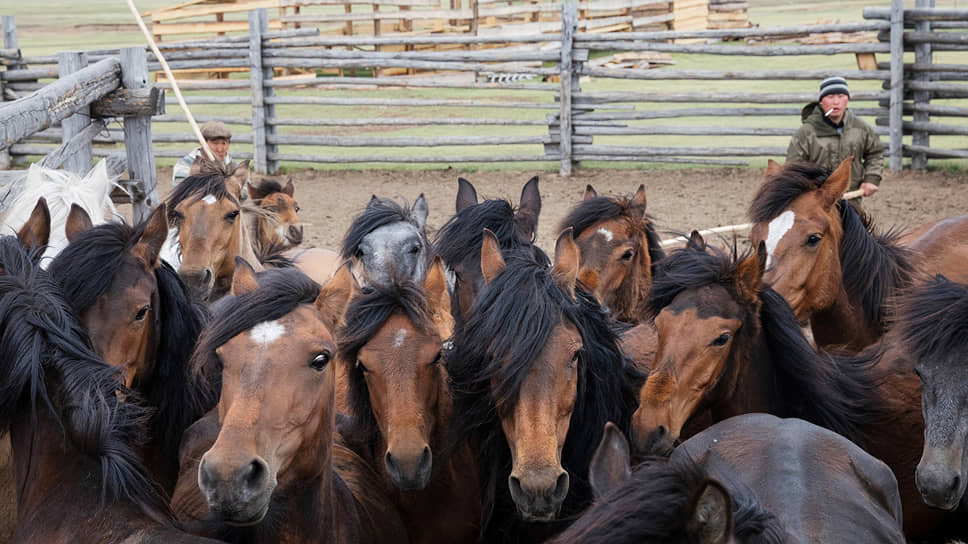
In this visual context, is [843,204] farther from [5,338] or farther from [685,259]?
[5,338]

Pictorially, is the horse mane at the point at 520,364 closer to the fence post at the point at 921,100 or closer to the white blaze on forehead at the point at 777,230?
the white blaze on forehead at the point at 777,230

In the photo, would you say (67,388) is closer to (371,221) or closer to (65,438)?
(65,438)

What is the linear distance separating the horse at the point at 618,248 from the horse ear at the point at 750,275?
4.57 ft

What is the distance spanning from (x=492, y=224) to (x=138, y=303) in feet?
5.15

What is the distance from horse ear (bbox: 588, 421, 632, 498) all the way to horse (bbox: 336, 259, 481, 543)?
3.07 ft

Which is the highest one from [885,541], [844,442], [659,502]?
[659,502]

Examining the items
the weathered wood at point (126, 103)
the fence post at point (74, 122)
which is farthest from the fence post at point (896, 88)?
the fence post at point (74, 122)

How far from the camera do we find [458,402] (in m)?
3.65

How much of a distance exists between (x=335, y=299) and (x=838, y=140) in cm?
573

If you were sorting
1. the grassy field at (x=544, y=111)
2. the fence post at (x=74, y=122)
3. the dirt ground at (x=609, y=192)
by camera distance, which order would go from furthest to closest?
the grassy field at (x=544, y=111) → the dirt ground at (x=609, y=192) → the fence post at (x=74, y=122)

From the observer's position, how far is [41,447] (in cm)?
292

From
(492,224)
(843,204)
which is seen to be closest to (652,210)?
(843,204)

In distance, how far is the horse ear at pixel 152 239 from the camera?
12.3 feet

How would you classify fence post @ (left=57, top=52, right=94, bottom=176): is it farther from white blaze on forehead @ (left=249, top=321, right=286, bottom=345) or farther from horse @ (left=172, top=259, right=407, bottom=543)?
white blaze on forehead @ (left=249, top=321, right=286, bottom=345)
